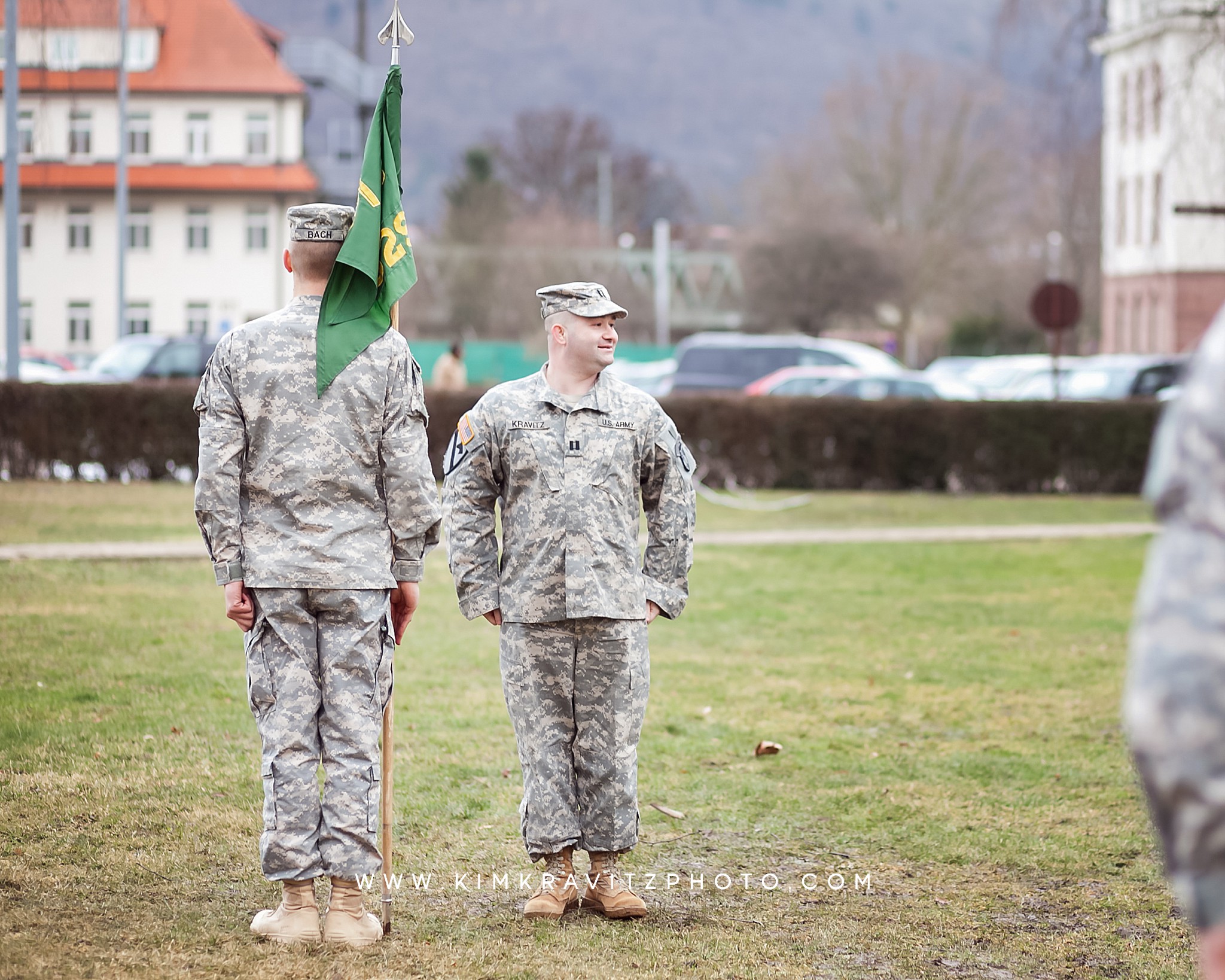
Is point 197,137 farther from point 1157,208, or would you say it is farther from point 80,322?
point 1157,208

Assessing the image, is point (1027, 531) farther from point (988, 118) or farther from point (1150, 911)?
point (988, 118)

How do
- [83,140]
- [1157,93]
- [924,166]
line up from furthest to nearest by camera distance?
[924,166], [83,140], [1157,93]

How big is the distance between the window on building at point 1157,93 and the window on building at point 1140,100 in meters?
0.15

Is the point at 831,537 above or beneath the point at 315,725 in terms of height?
beneath

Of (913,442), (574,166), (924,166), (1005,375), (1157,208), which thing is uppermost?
(574,166)

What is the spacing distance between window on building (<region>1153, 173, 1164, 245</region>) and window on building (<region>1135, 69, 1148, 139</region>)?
95.0 feet

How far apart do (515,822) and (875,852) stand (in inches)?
56.1

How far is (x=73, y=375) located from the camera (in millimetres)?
26531

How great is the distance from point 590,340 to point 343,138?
61.7 m

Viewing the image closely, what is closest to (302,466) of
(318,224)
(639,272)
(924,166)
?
(318,224)

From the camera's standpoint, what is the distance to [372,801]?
4750mm

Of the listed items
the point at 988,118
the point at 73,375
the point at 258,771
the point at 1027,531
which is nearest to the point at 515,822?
the point at 258,771

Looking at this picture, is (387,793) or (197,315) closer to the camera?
(387,793)

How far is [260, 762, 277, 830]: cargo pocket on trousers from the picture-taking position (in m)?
4.67
